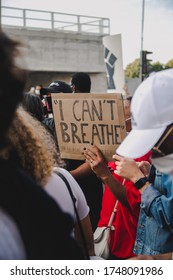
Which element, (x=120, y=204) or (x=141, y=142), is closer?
(x=141, y=142)

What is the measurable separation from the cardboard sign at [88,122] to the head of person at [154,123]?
505 millimetres

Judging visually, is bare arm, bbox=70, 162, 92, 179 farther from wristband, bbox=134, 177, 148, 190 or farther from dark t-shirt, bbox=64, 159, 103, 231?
wristband, bbox=134, 177, 148, 190

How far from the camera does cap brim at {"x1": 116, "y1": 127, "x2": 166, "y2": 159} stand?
5.07 feet

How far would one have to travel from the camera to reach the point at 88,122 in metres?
2.24

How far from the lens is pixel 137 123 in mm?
1600

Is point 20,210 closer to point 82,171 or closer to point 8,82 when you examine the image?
point 8,82

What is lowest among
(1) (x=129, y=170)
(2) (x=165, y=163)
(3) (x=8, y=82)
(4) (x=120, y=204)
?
(4) (x=120, y=204)

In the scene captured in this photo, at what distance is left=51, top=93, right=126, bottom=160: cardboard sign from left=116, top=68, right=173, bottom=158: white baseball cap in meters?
0.50

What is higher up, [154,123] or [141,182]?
[154,123]

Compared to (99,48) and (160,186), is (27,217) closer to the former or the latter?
(160,186)

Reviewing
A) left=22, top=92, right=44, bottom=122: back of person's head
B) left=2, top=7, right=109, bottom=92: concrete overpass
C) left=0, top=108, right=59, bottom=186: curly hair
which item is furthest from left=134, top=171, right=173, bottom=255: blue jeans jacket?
left=2, top=7, right=109, bottom=92: concrete overpass

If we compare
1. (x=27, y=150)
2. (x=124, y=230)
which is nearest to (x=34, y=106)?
(x=124, y=230)

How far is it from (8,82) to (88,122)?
129 cm
